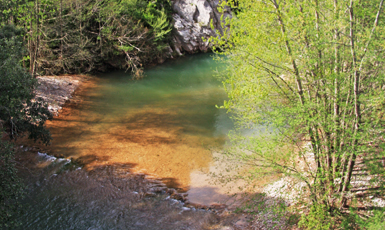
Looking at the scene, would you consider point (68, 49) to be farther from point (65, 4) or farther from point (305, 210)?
point (305, 210)

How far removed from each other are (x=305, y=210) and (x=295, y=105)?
2.42 meters

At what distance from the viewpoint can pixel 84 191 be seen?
851cm

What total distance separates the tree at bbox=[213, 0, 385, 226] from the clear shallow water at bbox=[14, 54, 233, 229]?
2945 millimetres

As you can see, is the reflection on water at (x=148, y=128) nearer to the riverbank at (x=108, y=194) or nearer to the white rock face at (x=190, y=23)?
the riverbank at (x=108, y=194)

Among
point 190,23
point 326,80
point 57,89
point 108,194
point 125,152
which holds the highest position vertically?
point 190,23

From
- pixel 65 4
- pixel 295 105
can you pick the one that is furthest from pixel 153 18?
pixel 295 105

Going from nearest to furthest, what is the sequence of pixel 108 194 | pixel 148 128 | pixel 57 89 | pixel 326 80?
pixel 326 80
pixel 108 194
pixel 148 128
pixel 57 89

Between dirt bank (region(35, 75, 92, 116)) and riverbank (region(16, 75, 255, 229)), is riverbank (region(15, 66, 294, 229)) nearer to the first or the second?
riverbank (region(16, 75, 255, 229))

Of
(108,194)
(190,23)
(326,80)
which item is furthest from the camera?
(190,23)

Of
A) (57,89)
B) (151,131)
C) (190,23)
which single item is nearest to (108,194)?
(151,131)

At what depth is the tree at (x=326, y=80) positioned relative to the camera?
496 centimetres

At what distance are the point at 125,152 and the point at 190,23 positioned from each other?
26176mm

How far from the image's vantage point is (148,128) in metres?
13.2

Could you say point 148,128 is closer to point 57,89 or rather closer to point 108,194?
point 108,194
